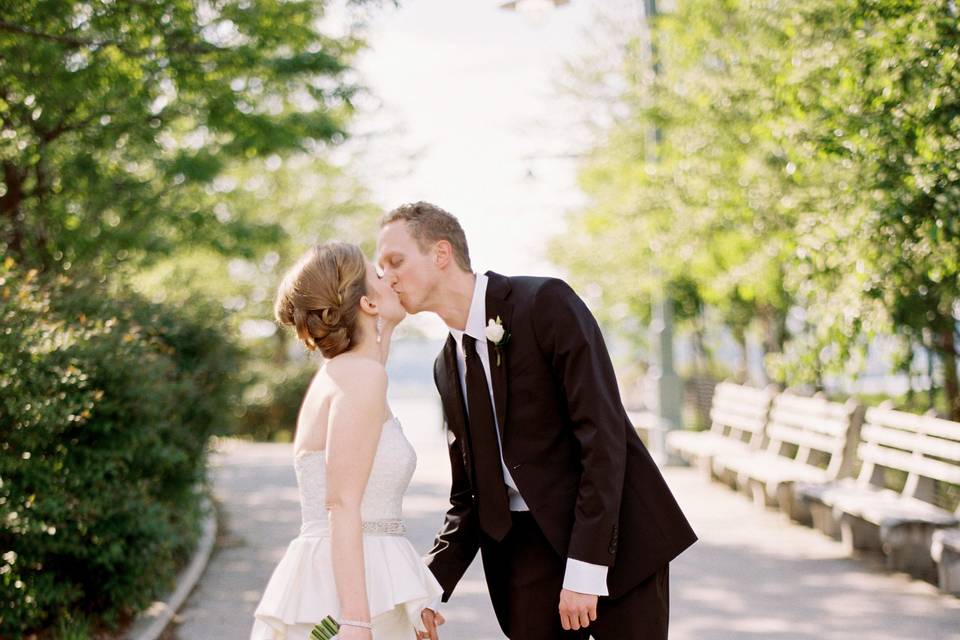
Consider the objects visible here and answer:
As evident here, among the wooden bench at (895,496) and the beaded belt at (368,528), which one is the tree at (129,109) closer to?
the beaded belt at (368,528)

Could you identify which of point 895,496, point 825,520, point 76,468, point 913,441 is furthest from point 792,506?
point 76,468

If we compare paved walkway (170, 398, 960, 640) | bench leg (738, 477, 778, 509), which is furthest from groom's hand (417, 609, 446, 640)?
bench leg (738, 477, 778, 509)

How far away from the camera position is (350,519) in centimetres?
313

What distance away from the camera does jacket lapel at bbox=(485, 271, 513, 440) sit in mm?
3410

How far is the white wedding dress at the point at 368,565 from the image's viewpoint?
3.25m

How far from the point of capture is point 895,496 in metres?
8.60

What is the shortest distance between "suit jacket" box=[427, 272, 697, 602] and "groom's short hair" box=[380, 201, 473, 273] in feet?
0.58

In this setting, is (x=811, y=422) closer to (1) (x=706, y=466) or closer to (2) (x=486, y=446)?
(1) (x=706, y=466)

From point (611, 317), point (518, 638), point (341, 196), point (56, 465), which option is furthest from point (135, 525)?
point (341, 196)

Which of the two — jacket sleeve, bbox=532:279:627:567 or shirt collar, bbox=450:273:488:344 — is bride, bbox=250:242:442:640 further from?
jacket sleeve, bbox=532:279:627:567

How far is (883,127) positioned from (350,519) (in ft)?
16.6

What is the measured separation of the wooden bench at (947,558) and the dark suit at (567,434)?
14.0 feet

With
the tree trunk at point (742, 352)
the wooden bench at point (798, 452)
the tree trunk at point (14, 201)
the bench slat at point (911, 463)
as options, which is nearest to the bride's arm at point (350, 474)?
the bench slat at point (911, 463)

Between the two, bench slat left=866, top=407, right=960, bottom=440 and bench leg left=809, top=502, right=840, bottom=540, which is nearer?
bench slat left=866, top=407, right=960, bottom=440
